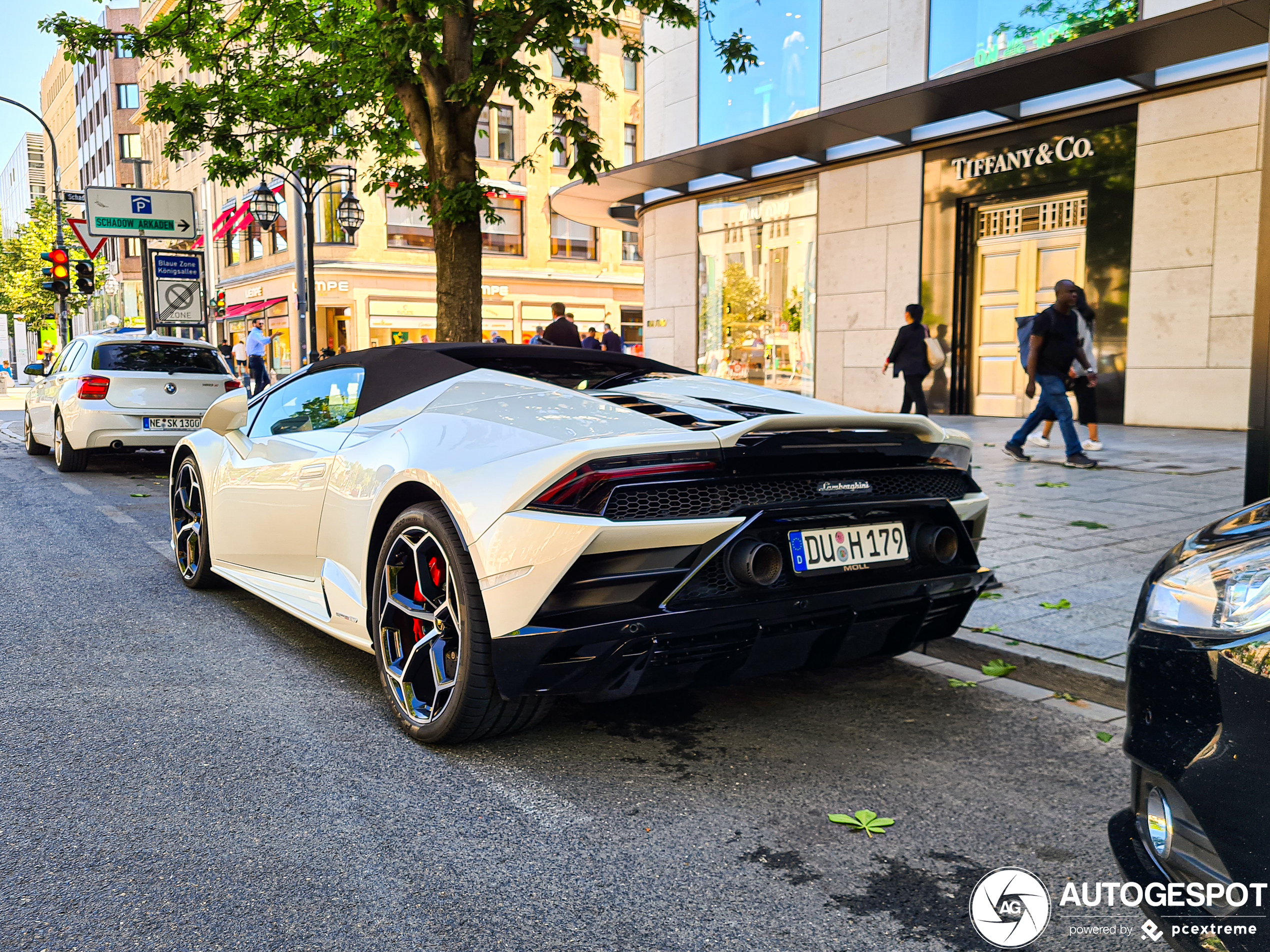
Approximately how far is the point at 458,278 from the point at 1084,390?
6.27 meters

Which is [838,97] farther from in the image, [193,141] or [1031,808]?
[1031,808]

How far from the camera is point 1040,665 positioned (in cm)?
398

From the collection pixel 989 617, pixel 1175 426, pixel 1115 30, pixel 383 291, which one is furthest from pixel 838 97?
pixel 383 291

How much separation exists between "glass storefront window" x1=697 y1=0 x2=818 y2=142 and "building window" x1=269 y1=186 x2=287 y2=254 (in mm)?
26148

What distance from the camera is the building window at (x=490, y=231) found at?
129ft

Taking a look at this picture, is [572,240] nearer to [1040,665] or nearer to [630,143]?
[630,143]

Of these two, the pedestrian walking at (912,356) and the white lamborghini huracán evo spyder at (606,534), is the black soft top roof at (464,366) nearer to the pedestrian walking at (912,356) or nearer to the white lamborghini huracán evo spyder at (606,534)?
the white lamborghini huracán evo spyder at (606,534)

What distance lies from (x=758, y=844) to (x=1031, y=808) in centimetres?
80

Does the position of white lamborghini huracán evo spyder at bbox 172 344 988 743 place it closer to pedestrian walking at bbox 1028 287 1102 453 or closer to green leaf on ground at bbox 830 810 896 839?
green leaf on ground at bbox 830 810 896 839

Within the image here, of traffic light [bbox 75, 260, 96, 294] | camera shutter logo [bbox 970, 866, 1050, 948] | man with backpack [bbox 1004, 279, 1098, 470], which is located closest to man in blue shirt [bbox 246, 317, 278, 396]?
traffic light [bbox 75, 260, 96, 294]

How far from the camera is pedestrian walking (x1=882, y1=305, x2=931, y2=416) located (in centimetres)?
1313

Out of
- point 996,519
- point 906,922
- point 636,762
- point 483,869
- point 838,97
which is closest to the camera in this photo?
point 906,922

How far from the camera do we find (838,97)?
658 inches

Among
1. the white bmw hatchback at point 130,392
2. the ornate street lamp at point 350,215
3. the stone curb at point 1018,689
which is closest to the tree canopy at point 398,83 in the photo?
the white bmw hatchback at point 130,392
